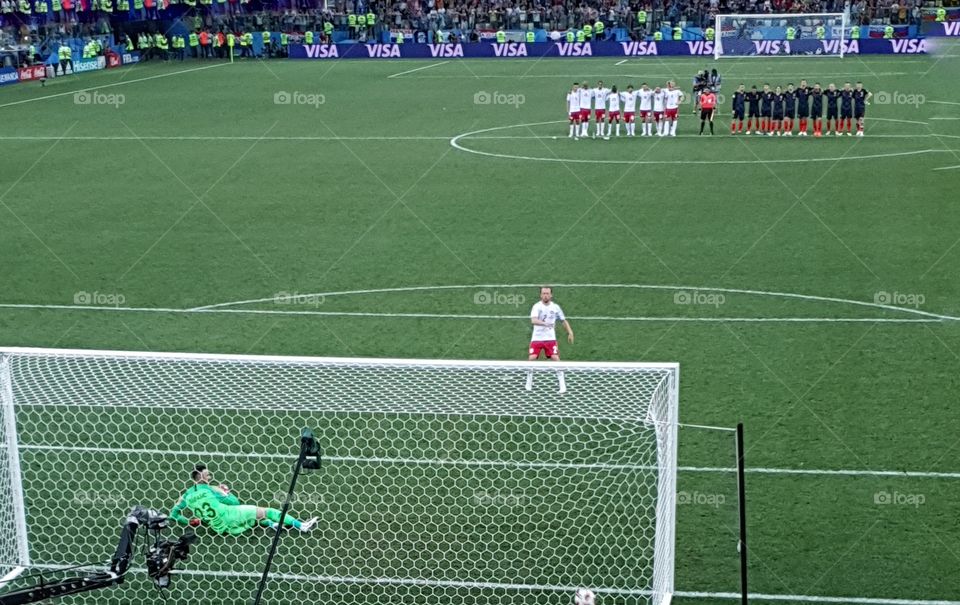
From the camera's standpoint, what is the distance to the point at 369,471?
41.6 ft

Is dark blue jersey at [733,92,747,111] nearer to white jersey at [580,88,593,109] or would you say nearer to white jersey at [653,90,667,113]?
white jersey at [653,90,667,113]

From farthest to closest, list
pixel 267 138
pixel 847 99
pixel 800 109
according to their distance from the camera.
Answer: pixel 267 138
pixel 800 109
pixel 847 99

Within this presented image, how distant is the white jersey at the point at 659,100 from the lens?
112 ft

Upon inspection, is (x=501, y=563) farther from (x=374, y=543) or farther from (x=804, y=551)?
(x=804, y=551)

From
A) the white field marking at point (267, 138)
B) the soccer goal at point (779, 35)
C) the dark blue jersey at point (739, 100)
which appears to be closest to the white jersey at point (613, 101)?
the white field marking at point (267, 138)

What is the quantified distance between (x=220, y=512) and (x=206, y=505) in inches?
5.9

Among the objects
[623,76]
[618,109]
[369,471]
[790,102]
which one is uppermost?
[790,102]

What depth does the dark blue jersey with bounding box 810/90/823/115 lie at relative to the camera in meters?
33.9

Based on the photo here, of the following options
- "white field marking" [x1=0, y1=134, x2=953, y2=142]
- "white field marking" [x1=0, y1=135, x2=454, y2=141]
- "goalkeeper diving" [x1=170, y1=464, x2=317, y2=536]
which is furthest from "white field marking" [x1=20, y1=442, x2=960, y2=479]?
"white field marking" [x1=0, y1=135, x2=454, y2=141]

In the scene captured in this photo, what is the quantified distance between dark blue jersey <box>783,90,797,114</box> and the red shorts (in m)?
21.5

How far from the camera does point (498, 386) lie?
12.1m

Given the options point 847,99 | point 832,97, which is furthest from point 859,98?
point 832,97

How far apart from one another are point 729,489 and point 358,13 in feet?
197

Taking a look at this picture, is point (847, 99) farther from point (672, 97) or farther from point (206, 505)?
point (206, 505)
